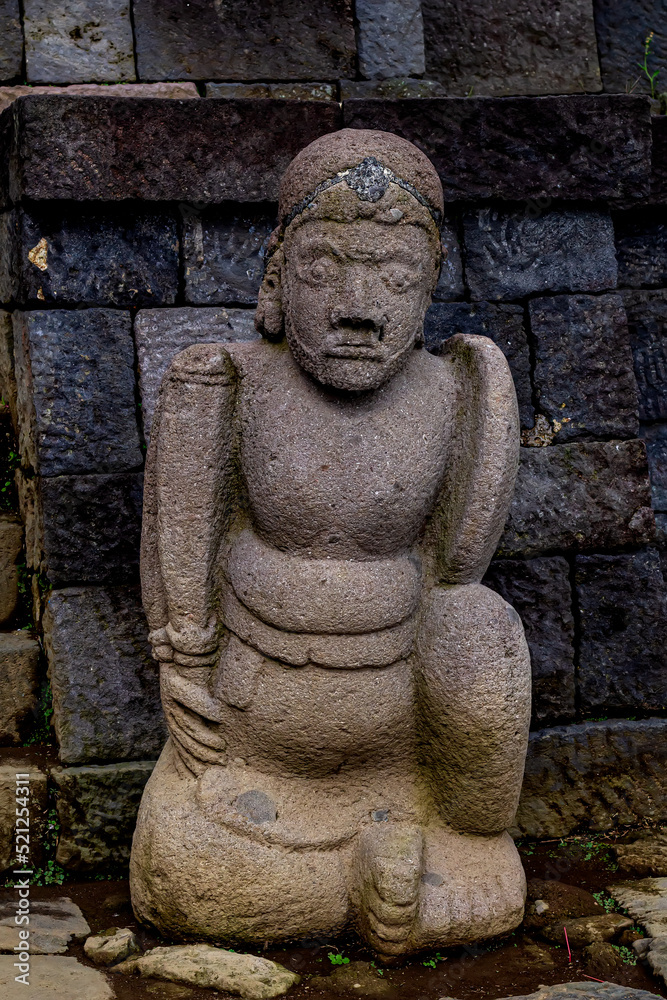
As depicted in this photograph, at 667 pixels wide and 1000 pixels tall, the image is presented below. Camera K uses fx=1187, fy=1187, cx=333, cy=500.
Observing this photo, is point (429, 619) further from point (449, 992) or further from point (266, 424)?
point (449, 992)

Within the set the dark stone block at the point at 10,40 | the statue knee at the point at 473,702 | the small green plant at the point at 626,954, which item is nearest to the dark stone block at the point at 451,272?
the statue knee at the point at 473,702

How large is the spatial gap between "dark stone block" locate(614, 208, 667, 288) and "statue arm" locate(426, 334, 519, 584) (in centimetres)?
161

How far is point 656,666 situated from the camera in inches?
168

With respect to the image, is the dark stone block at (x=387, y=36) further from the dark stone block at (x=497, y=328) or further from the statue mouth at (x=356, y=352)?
the statue mouth at (x=356, y=352)

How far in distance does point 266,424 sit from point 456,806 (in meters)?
1.17

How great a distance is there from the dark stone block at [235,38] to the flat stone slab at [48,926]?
120 inches

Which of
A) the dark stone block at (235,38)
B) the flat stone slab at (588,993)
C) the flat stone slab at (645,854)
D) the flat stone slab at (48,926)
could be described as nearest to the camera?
the flat stone slab at (588,993)

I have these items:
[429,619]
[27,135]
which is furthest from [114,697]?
[27,135]

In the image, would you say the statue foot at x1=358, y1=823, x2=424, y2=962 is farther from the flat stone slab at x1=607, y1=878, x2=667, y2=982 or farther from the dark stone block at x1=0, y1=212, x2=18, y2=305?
the dark stone block at x1=0, y1=212, x2=18, y2=305

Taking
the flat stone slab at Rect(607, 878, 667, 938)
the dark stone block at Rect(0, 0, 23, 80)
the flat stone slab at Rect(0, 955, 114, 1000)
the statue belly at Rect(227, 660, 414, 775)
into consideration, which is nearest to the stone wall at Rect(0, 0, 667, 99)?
the dark stone block at Rect(0, 0, 23, 80)

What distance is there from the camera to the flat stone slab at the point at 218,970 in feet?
9.79

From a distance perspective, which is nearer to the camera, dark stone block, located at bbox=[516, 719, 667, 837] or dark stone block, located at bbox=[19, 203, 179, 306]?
dark stone block, located at bbox=[19, 203, 179, 306]

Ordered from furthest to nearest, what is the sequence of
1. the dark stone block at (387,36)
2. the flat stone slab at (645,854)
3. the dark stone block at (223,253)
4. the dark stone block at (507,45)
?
the dark stone block at (507,45) → the dark stone block at (387,36) → the dark stone block at (223,253) → the flat stone slab at (645,854)

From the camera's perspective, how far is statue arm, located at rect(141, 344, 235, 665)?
3.16 m
